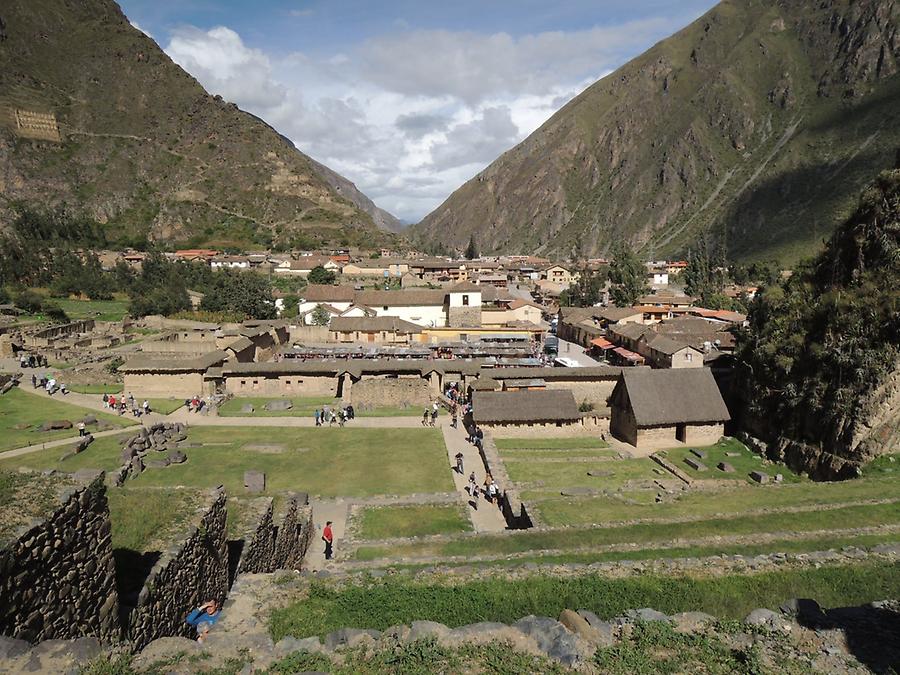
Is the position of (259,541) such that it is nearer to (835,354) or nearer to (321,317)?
(835,354)

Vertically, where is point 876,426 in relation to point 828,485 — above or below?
above

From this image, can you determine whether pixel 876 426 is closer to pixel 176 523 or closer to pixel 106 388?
pixel 176 523

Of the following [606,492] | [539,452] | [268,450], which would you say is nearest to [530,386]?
[539,452]

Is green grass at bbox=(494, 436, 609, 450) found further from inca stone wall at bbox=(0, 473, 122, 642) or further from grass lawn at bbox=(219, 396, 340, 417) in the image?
inca stone wall at bbox=(0, 473, 122, 642)

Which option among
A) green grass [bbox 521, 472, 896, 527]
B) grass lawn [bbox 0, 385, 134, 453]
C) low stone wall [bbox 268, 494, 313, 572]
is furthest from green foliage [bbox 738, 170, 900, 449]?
grass lawn [bbox 0, 385, 134, 453]

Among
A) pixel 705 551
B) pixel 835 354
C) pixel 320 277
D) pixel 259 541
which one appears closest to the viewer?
pixel 259 541

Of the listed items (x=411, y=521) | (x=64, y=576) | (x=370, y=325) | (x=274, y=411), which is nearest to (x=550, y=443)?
(x=411, y=521)

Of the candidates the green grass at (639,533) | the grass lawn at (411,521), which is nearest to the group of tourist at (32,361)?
the grass lawn at (411,521)
